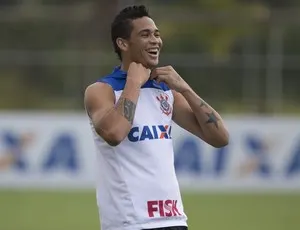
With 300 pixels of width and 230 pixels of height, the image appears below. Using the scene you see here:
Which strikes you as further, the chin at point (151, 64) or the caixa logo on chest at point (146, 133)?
the chin at point (151, 64)

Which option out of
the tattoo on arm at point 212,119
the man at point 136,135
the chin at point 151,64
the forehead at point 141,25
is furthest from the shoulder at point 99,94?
the tattoo on arm at point 212,119

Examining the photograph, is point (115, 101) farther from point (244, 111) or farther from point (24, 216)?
point (244, 111)

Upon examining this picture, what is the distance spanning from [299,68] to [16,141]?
6463mm

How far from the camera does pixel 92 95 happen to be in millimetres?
6051

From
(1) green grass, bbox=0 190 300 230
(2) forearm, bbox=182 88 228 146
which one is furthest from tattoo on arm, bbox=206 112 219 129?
(1) green grass, bbox=0 190 300 230

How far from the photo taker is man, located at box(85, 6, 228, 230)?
19.3ft

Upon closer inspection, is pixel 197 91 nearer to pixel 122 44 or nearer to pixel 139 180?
pixel 122 44

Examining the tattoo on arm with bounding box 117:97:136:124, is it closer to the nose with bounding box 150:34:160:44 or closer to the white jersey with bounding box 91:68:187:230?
the white jersey with bounding box 91:68:187:230

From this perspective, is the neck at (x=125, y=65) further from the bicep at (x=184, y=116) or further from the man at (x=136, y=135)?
the bicep at (x=184, y=116)

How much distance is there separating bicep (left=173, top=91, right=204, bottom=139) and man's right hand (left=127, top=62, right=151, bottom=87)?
1.07 ft

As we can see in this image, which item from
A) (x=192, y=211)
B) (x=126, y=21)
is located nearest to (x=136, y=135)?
(x=126, y=21)

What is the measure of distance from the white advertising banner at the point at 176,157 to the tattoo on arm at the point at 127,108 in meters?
11.2

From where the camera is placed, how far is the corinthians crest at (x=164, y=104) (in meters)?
6.13

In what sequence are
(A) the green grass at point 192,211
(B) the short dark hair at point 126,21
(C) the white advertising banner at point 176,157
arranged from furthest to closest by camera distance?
(C) the white advertising banner at point 176,157, (A) the green grass at point 192,211, (B) the short dark hair at point 126,21
